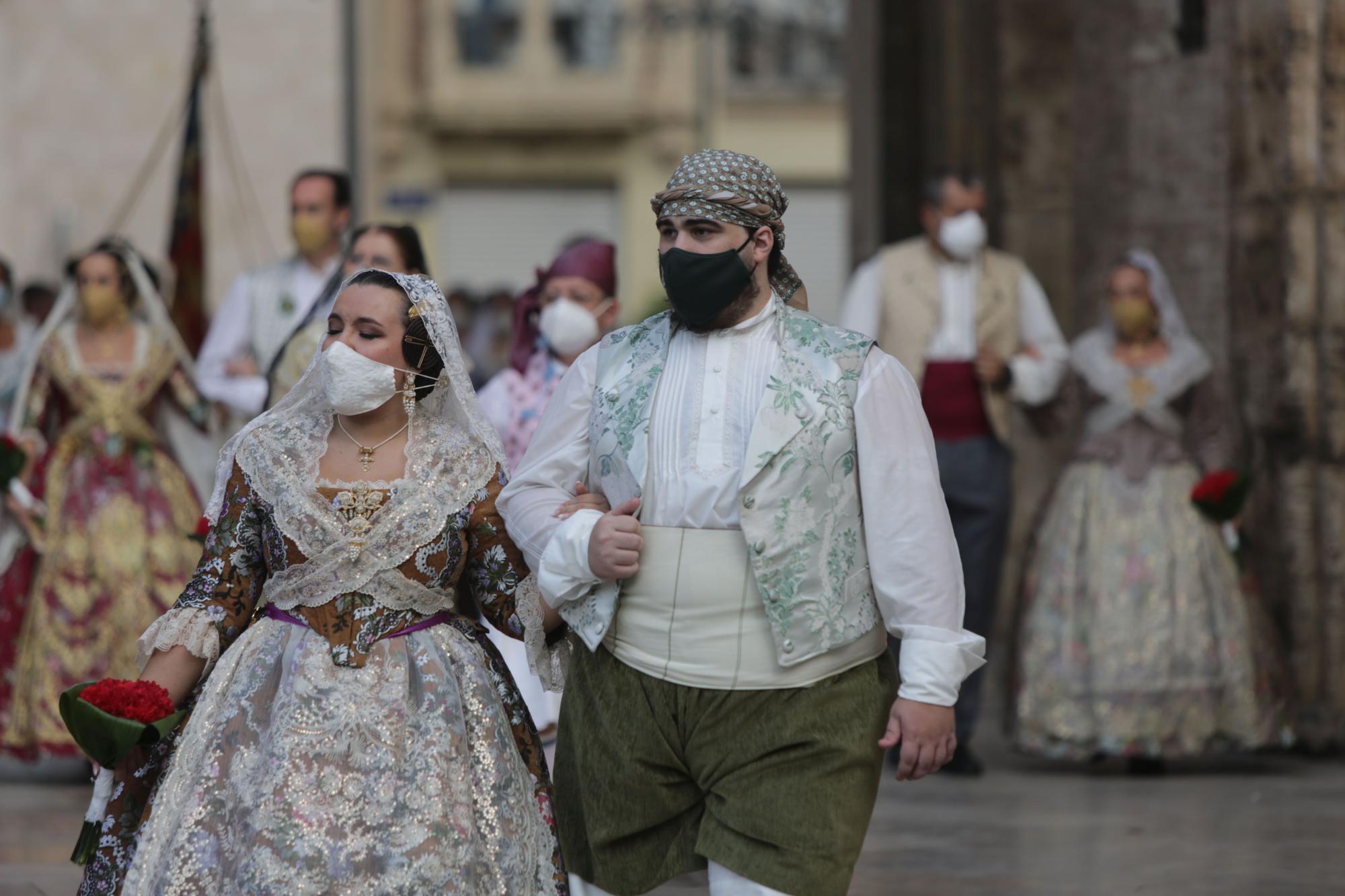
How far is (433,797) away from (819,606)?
854 millimetres

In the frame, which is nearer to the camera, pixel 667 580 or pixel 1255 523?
pixel 667 580

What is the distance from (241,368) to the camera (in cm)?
789

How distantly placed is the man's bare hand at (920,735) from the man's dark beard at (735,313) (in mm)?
818

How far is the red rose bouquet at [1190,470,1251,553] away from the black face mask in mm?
4288

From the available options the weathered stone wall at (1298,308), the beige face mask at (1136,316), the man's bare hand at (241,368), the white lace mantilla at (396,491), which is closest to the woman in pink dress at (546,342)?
the man's bare hand at (241,368)

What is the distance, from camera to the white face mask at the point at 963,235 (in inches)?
336

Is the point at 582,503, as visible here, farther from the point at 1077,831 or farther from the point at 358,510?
the point at 1077,831

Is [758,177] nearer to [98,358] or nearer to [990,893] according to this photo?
[990,893]

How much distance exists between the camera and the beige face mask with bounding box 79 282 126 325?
8.34 m

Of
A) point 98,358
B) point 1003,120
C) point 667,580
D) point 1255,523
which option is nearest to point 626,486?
point 667,580

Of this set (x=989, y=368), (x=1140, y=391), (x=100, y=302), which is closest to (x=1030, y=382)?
(x=989, y=368)

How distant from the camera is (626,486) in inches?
175

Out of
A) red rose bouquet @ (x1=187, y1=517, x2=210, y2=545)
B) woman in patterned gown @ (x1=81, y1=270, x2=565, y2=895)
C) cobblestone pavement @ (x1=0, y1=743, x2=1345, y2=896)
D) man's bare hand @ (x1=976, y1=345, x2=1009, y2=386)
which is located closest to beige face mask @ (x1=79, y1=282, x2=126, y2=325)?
cobblestone pavement @ (x1=0, y1=743, x2=1345, y2=896)
